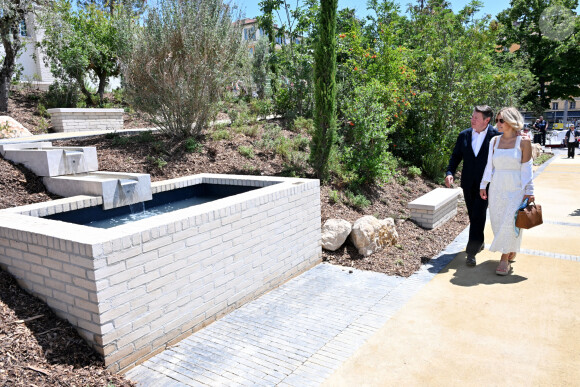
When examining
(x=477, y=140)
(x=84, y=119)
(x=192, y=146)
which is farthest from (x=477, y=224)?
(x=84, y=119)

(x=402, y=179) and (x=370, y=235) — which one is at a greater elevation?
(x=402, y=179)

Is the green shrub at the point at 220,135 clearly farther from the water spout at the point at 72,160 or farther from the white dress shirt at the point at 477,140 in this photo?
the white dress shirt at the point at 477,140

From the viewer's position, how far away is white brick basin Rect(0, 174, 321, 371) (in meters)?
3.11

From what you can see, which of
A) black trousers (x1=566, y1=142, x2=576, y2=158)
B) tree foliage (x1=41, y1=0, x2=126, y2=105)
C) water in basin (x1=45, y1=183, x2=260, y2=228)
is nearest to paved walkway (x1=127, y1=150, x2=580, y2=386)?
water in basin (x1=45, y1=183, x2=260, y2=228)

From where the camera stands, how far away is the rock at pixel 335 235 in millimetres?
5895

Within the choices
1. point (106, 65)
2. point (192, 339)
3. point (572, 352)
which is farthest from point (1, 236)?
point (106, 65)

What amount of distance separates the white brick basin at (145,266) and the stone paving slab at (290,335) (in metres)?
0.20

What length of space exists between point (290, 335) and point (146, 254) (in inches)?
57.5

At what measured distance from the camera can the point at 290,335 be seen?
381cm

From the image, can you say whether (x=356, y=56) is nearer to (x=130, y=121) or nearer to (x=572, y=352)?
(x=130, y=121)

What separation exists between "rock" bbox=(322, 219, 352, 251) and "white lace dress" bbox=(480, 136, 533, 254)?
1.87m

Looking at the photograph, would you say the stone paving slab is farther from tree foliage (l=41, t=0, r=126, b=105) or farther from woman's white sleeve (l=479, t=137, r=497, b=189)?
tree foliage (l=41, t=0, r=126, b=105)

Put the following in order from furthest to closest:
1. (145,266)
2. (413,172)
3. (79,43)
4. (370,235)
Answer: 1. (79,43)
2. (413,172)
3. (370,235)
4. (145,266)

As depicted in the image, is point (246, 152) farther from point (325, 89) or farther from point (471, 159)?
point (471, 159)
